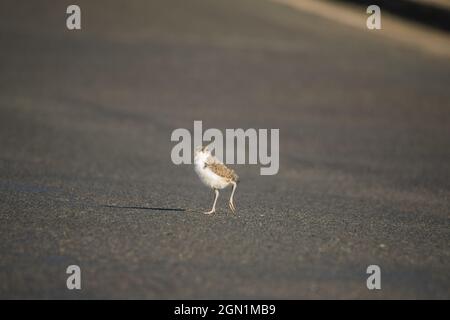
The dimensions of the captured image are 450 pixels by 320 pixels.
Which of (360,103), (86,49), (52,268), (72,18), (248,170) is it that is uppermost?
(72,18)

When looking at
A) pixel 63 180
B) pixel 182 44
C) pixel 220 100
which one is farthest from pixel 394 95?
pixel 63 180

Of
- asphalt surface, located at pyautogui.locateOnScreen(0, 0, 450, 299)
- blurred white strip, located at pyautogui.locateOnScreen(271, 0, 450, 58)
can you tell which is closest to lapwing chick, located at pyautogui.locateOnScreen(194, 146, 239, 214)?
asphalt surface, located at pyautogui.locateOnScreen(0, 0, 450, 299)

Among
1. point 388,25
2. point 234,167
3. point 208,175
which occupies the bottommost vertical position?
point 208,175

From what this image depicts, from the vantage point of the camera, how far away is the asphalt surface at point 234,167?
7875 millimetres

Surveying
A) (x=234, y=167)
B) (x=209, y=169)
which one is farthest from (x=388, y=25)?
(x=209, y=169)

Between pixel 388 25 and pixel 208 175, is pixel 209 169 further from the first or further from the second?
pixel 388 25

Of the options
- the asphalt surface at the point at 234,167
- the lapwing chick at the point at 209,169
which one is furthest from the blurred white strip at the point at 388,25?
the lapwing chick at the point at 209,169

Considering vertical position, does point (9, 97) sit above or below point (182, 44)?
below

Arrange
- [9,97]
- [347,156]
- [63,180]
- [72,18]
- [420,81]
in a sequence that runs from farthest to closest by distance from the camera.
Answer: [72,18] < [420,81] < [9,97] < [347,156] < [63,180]

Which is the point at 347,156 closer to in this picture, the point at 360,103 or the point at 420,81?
the point at 360,103

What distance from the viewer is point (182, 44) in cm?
2686

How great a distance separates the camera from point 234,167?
15.8m

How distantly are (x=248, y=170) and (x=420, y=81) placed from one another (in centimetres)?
978

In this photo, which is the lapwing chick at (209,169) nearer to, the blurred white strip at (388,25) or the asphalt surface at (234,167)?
the asphalt surface at (234,167)
